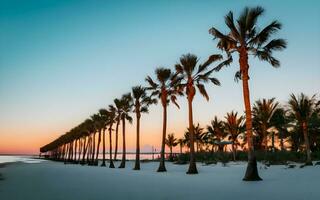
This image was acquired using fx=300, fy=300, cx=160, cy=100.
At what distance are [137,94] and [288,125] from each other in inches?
919

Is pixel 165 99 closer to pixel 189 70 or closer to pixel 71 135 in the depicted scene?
pixel 189 70

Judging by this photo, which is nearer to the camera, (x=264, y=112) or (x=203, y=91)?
(x=203, y=91)

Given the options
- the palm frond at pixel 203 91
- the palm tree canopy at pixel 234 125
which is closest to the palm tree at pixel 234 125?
the palm tree canopy at pixel 234 125

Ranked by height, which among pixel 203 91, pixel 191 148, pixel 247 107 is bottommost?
pixel 191 148

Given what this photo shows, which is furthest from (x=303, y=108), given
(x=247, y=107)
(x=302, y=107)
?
(x=247, y=107)

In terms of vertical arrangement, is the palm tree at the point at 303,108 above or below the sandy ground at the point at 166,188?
above

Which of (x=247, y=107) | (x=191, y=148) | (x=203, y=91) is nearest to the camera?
(x=247, y=107)

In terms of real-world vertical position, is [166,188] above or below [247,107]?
below

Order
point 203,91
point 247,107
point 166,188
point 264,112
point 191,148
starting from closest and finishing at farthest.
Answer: point 166,188 < point 247,107 < point 191,148 < point 203,91 < point 264,112

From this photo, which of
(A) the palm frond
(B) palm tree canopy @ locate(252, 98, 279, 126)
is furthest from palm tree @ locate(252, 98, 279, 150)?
(A) the palm frond

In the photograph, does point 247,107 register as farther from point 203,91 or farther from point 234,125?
point 234,125

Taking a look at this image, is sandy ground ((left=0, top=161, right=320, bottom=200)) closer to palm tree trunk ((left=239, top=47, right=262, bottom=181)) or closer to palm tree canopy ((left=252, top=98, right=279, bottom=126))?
palm tree trunk ((left=239, top=47, right=262, bottom=181))

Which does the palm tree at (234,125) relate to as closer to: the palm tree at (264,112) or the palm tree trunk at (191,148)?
the palm tree at (264,112)

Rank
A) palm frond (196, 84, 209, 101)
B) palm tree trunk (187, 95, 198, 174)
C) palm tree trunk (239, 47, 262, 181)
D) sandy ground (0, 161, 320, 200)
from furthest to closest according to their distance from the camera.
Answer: palm frond (196, 84, 209, 101) → palm tree trunk (187, 95, 198, 174) → palm tree trunk (239, 47, 262, 181) → sandy ground (0, 161, 320, 200)
